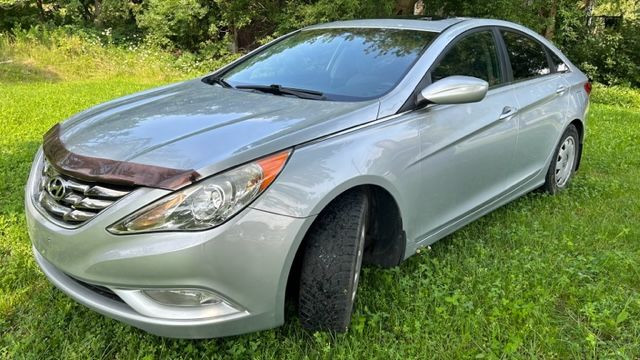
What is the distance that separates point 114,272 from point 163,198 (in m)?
0.34

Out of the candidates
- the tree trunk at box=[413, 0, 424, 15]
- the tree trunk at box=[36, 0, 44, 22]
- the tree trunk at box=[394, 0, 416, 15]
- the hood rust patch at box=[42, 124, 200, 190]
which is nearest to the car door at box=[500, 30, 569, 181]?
the hood rust patch at box=[42, 124, 200, 190]

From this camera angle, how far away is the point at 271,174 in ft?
7.15

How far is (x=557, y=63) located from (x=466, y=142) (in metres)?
1.91

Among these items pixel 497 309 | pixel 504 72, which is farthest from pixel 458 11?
pixel 497 309

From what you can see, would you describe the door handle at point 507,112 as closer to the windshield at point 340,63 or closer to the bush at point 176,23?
the windshield at point 340,63

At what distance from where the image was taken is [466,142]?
3.15 metres

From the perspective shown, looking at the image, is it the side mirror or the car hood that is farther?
the side mirror

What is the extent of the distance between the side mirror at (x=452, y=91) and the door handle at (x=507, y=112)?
2.23ft

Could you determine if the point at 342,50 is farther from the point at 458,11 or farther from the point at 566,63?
the point at 458,11

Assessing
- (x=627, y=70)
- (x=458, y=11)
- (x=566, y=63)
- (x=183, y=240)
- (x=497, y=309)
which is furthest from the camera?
(x=627, y=70)

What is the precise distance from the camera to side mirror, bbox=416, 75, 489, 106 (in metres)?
2.79

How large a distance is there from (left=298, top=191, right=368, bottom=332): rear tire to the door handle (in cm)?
147

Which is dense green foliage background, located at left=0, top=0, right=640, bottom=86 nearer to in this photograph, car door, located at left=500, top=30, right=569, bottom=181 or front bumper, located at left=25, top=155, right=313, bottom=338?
car door, located at left=500, top=30, right=569, bottom=181

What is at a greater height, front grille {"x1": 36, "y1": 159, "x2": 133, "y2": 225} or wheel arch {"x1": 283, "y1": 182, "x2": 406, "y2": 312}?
front grille {"x1": 36, "y1": 159, "x2": 133, "y2": 225}
